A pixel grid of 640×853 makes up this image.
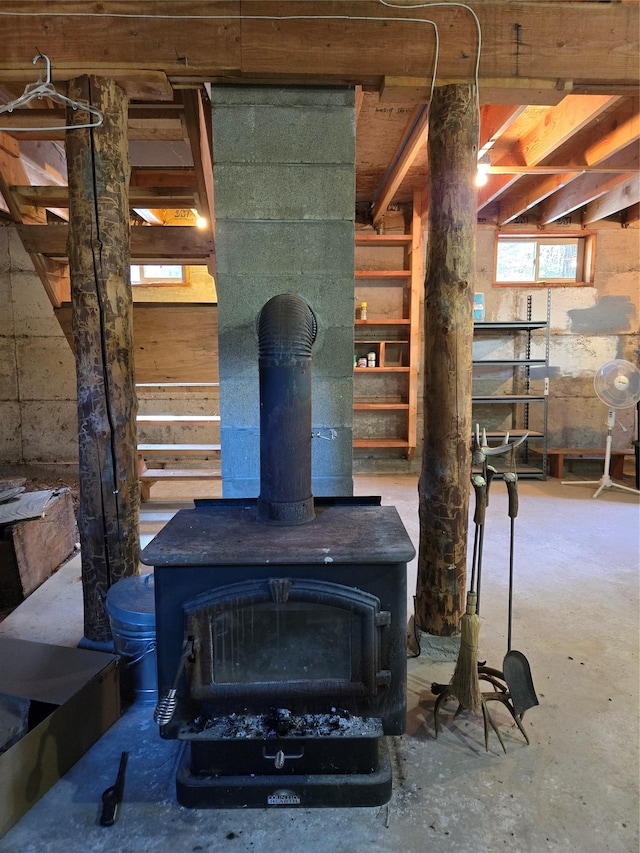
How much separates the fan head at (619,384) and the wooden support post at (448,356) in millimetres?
3401

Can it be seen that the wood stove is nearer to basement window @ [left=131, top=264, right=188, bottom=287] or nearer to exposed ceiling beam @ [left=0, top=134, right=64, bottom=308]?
exposed ceiling beam @ [left=0, top=134, right=64, bottom=308]

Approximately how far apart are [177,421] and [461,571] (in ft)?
8.18

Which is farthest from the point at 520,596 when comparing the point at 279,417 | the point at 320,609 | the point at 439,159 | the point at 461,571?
the point at 439,159

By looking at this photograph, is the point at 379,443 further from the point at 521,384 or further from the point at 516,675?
the point at 516,675

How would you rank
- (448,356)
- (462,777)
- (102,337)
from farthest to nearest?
(448,356) < (102,337) < (462,777)

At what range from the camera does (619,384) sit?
4895 mm

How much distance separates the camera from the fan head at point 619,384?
4875 millimetres

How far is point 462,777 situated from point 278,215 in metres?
2.18

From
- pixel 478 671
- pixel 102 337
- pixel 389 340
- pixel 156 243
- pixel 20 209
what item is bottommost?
pixel 478 671

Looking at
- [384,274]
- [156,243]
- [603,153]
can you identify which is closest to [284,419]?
[156,243]

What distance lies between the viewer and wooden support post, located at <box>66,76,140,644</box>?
2088 millimetres

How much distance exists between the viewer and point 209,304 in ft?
11.2

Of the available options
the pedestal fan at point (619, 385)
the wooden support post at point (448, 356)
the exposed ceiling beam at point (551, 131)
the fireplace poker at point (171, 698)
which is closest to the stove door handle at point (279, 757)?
the fireplace poker at point (171, 698)

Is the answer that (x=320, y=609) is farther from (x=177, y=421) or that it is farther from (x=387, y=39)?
(x=177, y=421)
